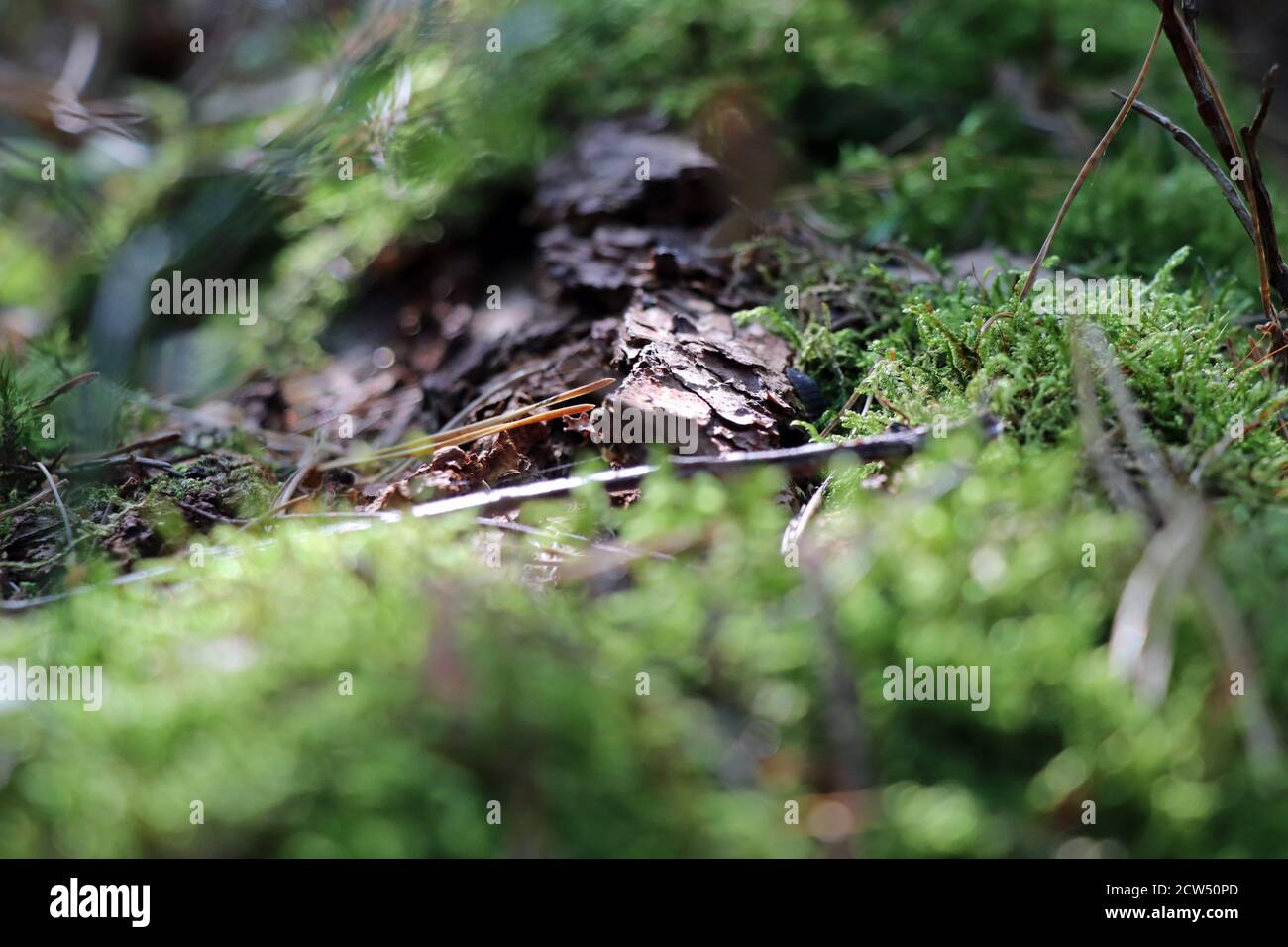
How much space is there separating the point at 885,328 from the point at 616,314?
665mm

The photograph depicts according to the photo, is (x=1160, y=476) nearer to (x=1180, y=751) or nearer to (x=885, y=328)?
(x=1180, y=751)

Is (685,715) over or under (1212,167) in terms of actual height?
under

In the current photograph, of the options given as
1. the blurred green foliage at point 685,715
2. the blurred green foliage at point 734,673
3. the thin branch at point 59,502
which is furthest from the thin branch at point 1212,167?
the thin branch at point 59,502

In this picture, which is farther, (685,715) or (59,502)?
(59,502)

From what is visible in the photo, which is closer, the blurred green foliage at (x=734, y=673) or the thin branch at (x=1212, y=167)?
the blurred green foliage at (x=734, y=673)

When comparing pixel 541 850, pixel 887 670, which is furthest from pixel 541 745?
pixel 887 670

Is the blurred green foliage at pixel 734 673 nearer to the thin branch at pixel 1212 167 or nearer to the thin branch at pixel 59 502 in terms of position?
the thin branch at pixel 1212 167

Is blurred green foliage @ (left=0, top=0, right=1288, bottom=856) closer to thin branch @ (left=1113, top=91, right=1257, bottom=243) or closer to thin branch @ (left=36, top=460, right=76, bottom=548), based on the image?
thin branch @ (left=1113, top=91, right=1257, bottom=243)

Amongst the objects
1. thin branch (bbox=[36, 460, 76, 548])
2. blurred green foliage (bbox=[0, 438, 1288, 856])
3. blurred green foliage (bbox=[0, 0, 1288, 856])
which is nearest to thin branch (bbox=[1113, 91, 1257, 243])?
blurred green foliage (bbox=[0, 0, 1288, 856])

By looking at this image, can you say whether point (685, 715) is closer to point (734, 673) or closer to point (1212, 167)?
point (734, 673)

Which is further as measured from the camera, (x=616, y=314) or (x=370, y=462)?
(x=616, y=314)

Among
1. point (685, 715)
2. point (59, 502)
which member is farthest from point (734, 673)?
point (59, 502)

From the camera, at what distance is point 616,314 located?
2418mm

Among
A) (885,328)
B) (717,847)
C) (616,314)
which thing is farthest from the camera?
(616,314)
